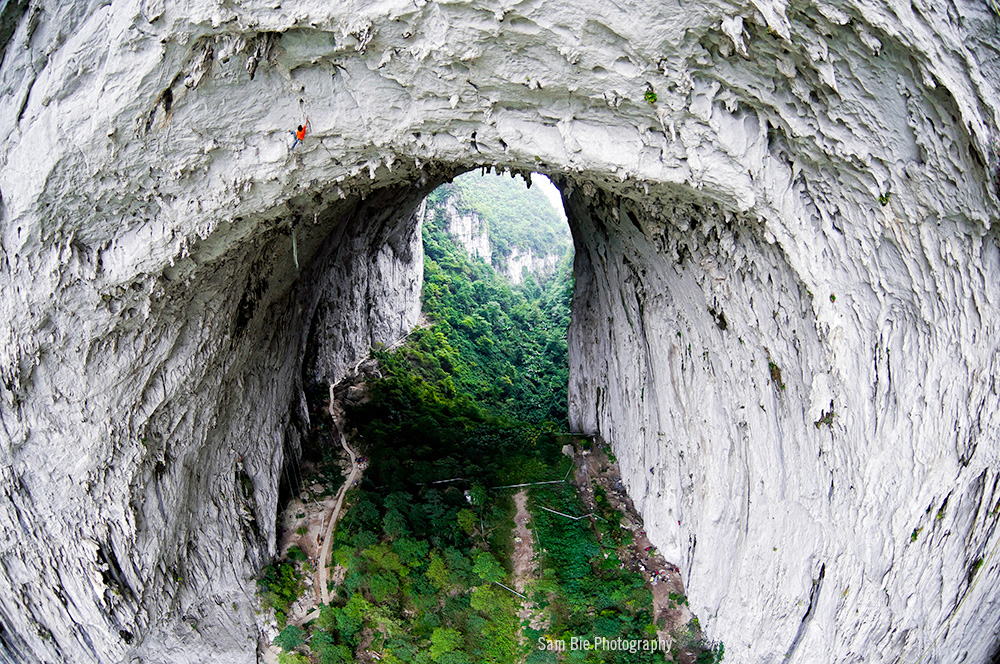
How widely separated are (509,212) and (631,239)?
1095 inches

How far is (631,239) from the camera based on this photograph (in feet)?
31.1

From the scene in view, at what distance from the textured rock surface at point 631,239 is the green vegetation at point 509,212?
20998 mm

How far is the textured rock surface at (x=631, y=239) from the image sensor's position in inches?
202

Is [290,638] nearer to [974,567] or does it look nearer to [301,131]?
[301,131]

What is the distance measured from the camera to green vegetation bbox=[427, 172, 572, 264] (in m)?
30.8

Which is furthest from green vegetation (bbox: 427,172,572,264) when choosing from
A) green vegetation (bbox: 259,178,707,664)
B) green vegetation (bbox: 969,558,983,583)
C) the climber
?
green vegetation (bbox: 969,558,983,583)

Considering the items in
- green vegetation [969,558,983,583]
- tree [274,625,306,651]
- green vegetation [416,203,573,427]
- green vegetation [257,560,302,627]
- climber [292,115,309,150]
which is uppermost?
green vegetation [416,203,573,427]

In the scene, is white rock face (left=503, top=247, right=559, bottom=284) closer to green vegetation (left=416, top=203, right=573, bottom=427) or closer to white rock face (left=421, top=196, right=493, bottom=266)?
white rock face (left=421, top=196, right=493, bottom=266)

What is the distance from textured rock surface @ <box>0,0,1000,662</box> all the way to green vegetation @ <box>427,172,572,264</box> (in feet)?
68.9

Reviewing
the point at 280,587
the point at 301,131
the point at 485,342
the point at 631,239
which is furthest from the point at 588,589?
the point at 485,342

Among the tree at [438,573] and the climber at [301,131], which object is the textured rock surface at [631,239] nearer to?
the climber at [301,131]

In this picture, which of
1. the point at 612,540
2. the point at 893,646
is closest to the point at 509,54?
the point at 893,646

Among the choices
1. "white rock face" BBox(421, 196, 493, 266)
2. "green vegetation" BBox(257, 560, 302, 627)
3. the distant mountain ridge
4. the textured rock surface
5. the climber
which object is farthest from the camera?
the distant mountain ridge

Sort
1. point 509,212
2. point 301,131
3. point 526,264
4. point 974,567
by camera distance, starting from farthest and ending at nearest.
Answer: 1. point 509,212
2. point 526,264
3. point 301,131
4. point 974,567
